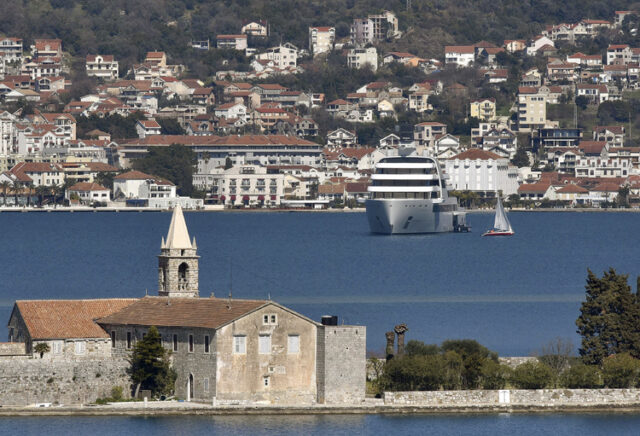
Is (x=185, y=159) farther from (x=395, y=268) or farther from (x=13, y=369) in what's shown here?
(x=13, y=369)

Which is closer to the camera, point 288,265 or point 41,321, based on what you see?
point 41,321

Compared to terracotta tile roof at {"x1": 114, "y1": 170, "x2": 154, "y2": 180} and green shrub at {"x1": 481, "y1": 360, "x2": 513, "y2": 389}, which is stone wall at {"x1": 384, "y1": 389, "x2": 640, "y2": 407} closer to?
green shrub at {"x1": 481, "y1": 360, "x2": 513, "y2": 389}

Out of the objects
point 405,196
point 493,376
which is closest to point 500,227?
point 405,196

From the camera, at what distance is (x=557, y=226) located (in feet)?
508

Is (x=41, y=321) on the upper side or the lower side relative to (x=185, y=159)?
lower

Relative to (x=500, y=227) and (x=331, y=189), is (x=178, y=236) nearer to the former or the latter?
(x=500, y=227)

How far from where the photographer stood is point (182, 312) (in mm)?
47219

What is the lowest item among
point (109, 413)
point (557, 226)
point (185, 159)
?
point (109, 413)

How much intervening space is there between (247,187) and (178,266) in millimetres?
143173

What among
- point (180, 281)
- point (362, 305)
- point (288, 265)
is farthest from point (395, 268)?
point (180, 281)

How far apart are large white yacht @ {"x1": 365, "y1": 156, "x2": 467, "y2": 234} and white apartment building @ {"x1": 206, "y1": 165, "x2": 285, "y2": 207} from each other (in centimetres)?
5750

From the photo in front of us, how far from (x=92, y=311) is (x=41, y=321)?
1.46m

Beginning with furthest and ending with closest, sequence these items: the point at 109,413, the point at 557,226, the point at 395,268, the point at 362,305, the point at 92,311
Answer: the point at 557,226 < the point at 395,268 < the point at 362,305 < the point at 92,311 < the point at 109,413

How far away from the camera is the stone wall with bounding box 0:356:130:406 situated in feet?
149
